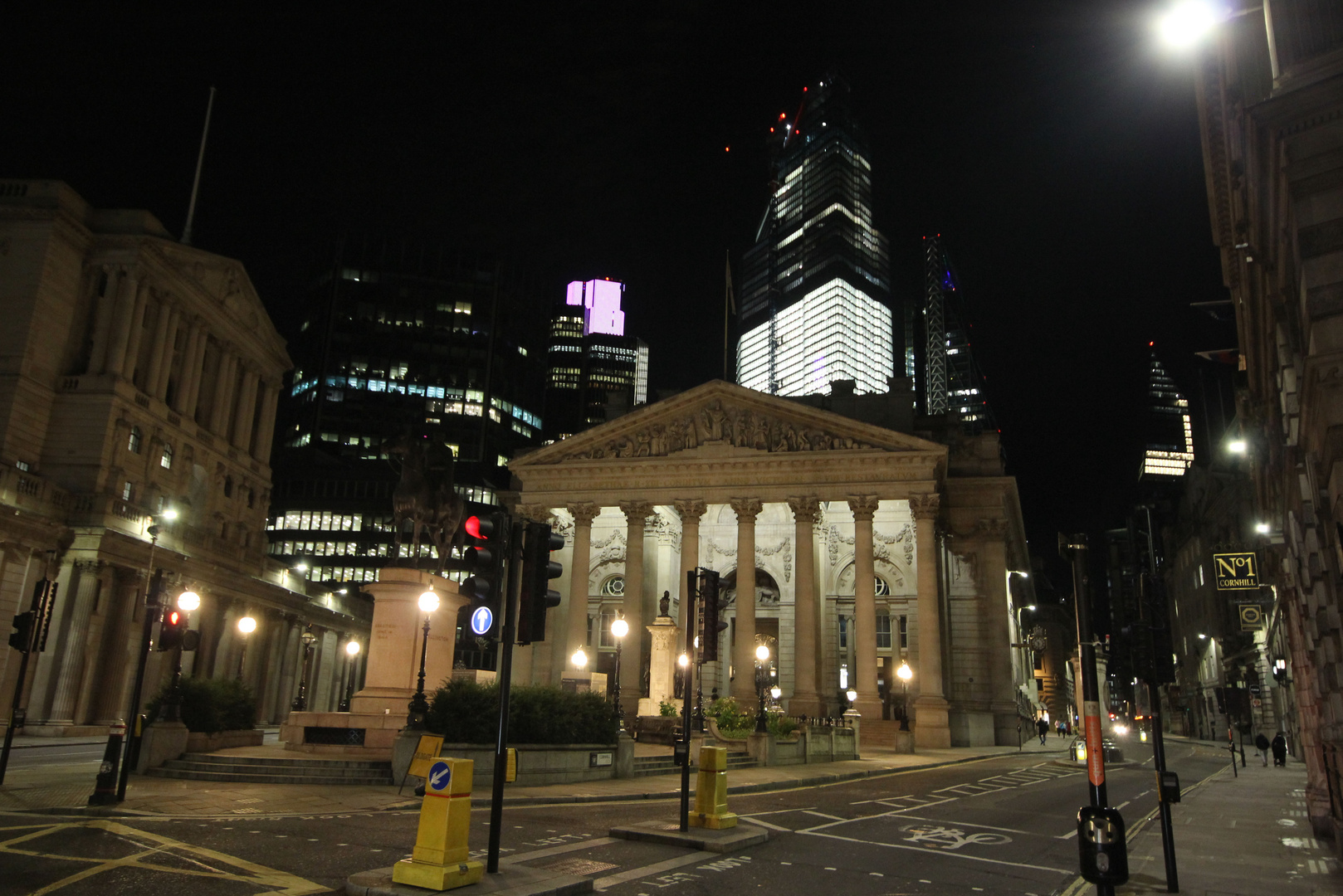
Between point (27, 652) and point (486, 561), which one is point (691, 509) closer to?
point (27, 652)

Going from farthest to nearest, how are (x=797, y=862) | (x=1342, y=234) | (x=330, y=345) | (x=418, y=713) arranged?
1. (x=330, y=345)
2. (x=418, y=713)
3. (x=797, y=862)
4. (x=1342, y=234)

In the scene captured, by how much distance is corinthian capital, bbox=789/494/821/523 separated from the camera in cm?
5028

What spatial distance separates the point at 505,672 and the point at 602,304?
158m

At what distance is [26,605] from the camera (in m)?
37.3

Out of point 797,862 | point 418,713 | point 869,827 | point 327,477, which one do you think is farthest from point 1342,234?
point 327,477

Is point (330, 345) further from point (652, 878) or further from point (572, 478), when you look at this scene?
point (652, 878)

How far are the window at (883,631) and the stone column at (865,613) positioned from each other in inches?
397

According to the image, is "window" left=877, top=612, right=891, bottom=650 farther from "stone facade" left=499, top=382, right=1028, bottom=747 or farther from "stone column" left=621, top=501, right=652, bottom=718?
"stone column" left=621, top=501, right=652, bottom=718

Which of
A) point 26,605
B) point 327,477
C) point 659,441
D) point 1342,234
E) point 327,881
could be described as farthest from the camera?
point 327,477

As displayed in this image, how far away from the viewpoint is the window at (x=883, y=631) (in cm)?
5853

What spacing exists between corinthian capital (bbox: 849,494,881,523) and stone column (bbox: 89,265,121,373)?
131 ft

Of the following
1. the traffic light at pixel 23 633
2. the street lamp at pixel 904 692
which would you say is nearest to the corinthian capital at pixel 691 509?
the street lamp at pixel 904 692

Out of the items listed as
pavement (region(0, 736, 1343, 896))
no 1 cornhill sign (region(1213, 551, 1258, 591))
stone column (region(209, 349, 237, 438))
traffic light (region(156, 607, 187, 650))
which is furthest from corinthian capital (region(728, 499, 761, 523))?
traffic light (region(156, 607, 187, 650))

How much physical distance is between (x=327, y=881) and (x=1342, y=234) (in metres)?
12.8
